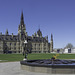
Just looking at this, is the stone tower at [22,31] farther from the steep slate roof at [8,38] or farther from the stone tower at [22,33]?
the steep slate roof at [8,38]

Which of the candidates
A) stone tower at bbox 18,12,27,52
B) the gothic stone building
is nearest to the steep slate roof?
the gothic stone building

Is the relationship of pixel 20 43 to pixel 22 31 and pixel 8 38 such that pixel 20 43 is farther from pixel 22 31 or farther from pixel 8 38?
pixel 22 31

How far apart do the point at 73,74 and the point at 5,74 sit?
6.07 m

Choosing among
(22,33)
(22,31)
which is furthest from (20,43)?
(22,31)

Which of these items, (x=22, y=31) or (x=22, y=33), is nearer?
(x=22, y=33)

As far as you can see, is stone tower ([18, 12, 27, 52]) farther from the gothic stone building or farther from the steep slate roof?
the steep slate roof

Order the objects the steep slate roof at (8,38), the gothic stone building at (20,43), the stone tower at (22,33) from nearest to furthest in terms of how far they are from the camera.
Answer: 1. the gothic stone building at (20,43)
2. the steep slate roof at (8,38)
3. the stone tower at (22,33)

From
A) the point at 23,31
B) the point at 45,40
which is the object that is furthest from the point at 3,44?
the point at 45,40

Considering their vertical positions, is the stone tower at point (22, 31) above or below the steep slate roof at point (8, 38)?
above

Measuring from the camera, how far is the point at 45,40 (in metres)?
141

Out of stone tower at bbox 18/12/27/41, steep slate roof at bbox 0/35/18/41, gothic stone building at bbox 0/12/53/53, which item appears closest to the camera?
gothic stone building at bbox 0/12/53/53

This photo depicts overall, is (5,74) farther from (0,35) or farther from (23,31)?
(23,31)

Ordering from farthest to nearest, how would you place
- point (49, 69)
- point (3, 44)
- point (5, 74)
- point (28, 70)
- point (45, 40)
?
point (45, 40), point (3, 44), point (28, 70), point (49, 69), point (5, 74)

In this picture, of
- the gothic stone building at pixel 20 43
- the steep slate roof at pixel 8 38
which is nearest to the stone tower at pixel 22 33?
the gothic stone building at pixel 20 43
